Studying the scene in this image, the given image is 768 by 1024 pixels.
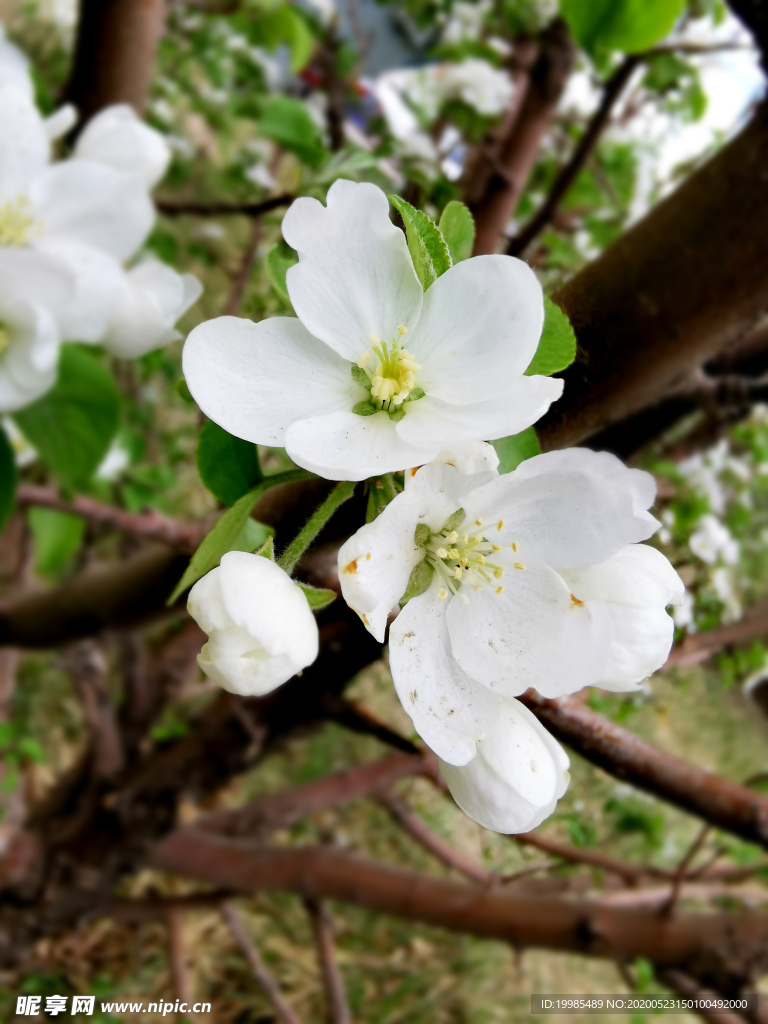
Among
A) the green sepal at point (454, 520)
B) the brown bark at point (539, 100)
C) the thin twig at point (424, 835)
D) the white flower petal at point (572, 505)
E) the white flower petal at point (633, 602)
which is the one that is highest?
the white flower petal at point (572, 505)

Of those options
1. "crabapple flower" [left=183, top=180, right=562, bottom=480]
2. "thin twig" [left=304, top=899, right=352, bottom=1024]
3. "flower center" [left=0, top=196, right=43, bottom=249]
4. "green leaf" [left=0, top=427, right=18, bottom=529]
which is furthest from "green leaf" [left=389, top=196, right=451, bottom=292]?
"thin twig" [left=304, top=899, right=352, bottom=1024]

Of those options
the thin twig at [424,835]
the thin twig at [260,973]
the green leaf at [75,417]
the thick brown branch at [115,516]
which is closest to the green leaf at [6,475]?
the green leaf at [75,417]

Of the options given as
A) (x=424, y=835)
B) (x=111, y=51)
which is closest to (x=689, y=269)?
(x=111, y=51)

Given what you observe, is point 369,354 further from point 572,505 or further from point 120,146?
point 120,146

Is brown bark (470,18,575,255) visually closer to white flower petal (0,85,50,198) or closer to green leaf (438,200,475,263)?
white flower petal (0,85,50,198)

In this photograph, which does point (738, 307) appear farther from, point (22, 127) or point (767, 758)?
point (767, 758)

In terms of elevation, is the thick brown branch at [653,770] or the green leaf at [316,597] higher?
the green leaf at [316,597]

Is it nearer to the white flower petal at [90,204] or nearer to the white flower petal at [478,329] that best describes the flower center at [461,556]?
the white flower petal at [478,329]
